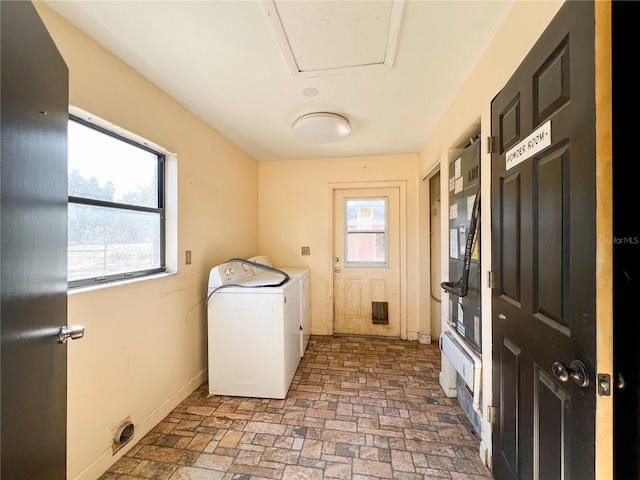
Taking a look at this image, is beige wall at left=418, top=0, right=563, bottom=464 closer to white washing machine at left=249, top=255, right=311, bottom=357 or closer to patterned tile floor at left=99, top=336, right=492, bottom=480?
patterned tile floor at left=99, top=336, right=492, bottom=480

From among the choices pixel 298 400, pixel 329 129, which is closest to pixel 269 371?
pixel 298 400

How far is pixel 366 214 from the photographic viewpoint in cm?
350

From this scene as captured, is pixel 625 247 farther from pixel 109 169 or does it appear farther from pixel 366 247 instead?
pixel 366 247

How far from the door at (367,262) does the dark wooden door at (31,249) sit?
2886 mm

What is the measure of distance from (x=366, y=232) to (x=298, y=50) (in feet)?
7.97

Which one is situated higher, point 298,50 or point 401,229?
point 298,50

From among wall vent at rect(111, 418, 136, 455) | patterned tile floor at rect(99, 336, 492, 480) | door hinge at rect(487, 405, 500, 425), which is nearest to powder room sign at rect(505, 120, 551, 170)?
door hinge at rect(487, 405, 500, 425)

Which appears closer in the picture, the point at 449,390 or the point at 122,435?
the point at 122,435

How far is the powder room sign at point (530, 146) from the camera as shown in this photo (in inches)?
34.8

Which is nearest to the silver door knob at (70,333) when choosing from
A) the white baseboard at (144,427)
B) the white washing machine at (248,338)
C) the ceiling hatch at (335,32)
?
the white baseboard at (144,427)

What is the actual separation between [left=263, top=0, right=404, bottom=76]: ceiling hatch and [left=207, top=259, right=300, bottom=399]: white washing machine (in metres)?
1.67

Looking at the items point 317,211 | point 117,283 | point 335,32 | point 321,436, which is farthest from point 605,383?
point 317,211

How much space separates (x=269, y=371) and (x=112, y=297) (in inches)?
50.1

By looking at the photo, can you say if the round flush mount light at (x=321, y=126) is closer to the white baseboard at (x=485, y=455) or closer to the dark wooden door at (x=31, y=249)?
the dark wooden door at (x=31, y=249)
